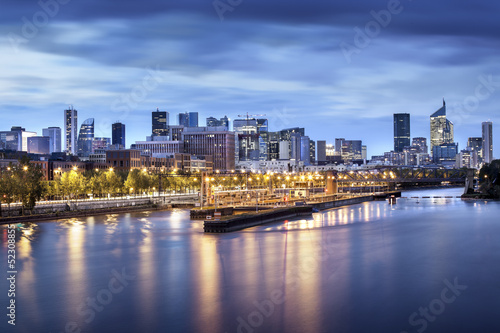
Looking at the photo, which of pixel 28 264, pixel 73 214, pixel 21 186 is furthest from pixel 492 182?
pixel 28 264

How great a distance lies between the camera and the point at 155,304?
27938 millimetres

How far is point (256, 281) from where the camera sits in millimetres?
32812

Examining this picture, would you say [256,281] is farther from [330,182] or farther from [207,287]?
[330,182]

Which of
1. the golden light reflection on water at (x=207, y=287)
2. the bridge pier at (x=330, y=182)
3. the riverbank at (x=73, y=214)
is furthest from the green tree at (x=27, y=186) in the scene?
the bridge pier at (x=330, y=182)

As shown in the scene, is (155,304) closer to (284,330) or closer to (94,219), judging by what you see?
(284,330)

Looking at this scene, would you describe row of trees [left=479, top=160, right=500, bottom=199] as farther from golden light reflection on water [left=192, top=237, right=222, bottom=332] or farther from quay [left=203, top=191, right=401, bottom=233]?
golden light reflection on water [left=192, top=237, right=222, bottom=332]

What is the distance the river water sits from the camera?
82.6 feet

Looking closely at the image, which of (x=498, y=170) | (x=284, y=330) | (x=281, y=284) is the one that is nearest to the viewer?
(x=284, y=330)

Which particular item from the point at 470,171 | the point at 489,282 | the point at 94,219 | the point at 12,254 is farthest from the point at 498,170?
the point at 12,254

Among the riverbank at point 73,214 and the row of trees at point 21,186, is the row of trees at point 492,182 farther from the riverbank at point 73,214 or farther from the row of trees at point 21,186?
the row of trees at point 21,186

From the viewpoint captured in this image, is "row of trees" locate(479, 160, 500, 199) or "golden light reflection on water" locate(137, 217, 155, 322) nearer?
"golden light reflection on water" locate(137, 217, 155, 322)

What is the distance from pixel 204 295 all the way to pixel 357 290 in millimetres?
8382

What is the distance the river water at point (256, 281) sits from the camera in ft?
82.6

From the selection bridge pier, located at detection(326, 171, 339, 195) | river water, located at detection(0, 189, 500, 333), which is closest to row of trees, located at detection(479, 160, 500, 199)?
bridge pier, located at detection(326, 171, 339, 195)
